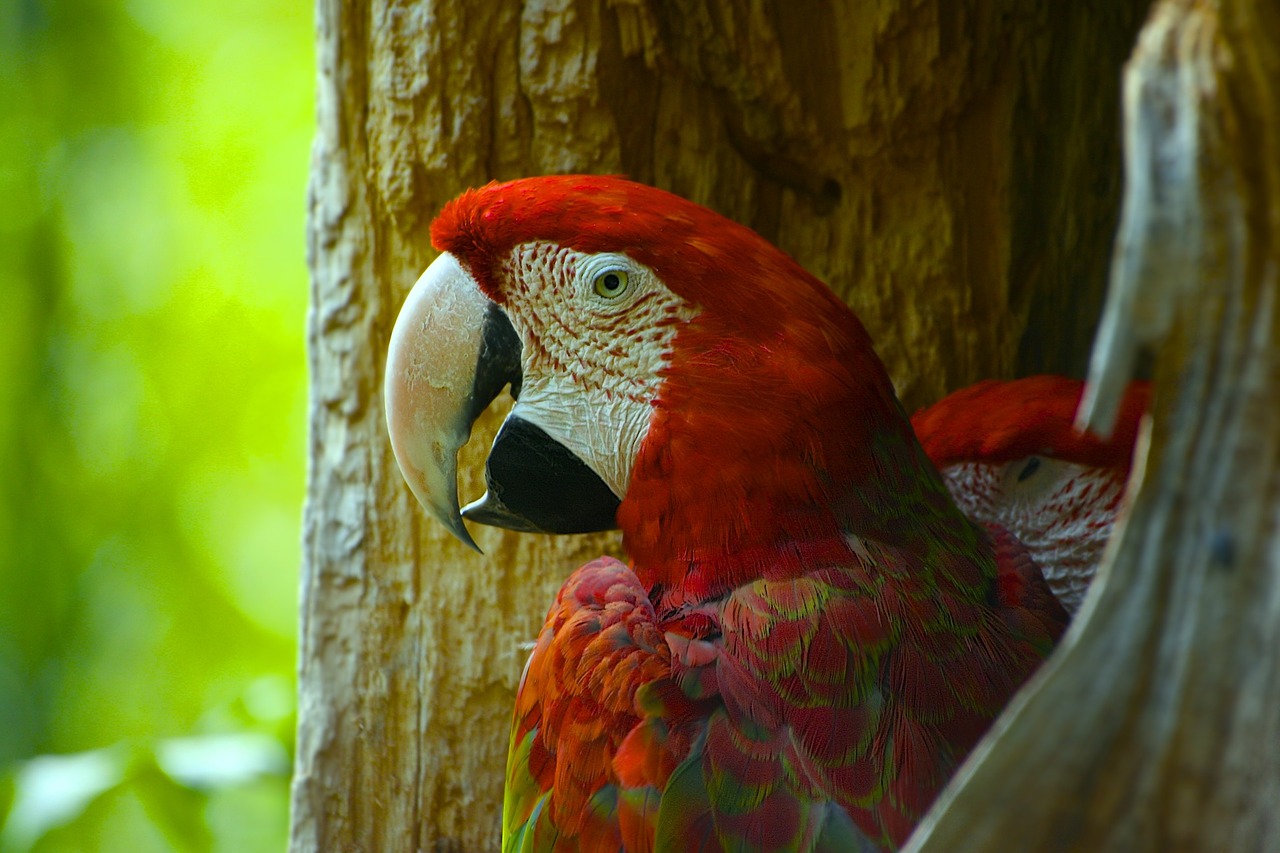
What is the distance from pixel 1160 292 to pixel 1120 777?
0.23 m

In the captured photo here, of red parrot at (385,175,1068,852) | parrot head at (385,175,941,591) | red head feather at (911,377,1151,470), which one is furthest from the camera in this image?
red head feather at (911,377,1151,470)

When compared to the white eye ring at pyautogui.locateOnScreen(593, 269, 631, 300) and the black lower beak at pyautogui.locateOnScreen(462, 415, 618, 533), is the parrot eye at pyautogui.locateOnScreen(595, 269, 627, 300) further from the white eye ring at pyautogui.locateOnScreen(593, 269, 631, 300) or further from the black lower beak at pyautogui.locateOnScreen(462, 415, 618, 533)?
the black lower beak at pyautogui.locateOnScreen(462, 415, 618, 533)

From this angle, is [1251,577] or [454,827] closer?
[1251,577]

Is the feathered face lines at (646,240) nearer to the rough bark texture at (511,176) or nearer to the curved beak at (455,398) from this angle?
the curved beak at (455,398)

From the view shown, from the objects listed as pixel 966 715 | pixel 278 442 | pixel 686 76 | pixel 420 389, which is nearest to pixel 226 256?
pixel 278 442

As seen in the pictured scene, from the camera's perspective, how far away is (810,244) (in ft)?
4.68

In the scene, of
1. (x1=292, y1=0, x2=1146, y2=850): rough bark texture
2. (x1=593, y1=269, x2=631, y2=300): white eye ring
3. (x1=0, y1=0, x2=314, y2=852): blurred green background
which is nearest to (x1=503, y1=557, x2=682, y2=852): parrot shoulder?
(x1=593, y1=269, x2=631, y2=300): white eye ring

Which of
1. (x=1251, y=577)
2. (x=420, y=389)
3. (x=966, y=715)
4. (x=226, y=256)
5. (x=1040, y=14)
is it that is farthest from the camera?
(x=226, y=256)

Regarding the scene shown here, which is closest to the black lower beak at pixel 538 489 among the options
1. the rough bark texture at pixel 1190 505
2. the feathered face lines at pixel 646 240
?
the feathered face lines at pixel 646 240

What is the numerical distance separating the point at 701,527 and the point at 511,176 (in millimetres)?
589

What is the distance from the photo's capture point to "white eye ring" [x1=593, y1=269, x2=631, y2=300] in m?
0.98

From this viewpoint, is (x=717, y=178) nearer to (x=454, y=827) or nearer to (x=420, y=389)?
(x=420, y=389)

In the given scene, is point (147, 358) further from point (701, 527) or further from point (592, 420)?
point (701, 527)

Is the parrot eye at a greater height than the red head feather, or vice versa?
the parrot eye
